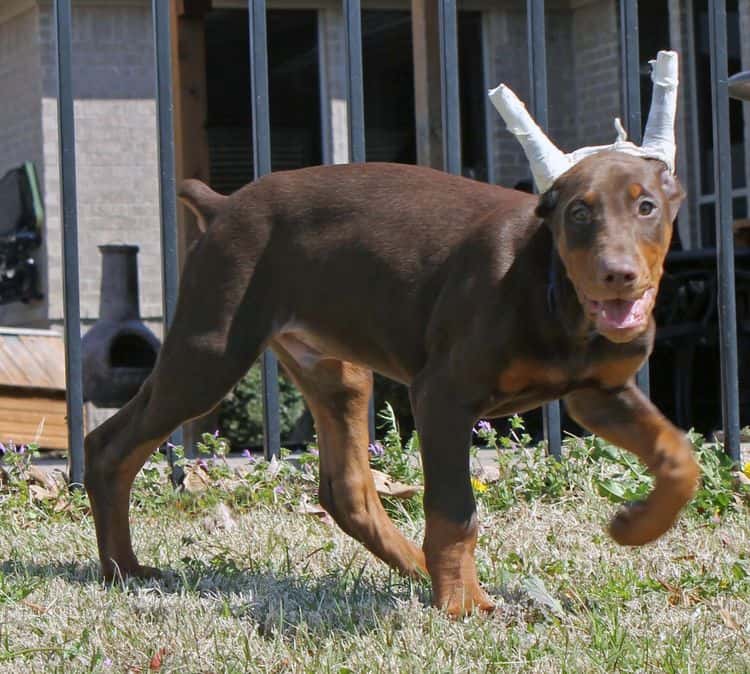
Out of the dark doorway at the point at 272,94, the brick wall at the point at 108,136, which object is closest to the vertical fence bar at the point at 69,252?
the brick wall at the point at 108,136

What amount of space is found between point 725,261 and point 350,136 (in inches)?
57.0

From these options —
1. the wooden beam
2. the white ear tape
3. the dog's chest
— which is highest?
the wooden beam

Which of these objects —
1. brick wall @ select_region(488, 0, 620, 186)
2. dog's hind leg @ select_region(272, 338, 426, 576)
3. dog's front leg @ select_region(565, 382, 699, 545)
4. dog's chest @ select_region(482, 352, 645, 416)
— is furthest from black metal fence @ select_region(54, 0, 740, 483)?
brick wall @ select_region(488, 0, 620, 186)

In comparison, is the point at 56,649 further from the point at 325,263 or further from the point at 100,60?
the point at 100,60

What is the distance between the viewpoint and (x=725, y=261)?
208 inches

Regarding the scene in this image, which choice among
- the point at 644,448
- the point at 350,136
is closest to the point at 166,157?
the point at 350,136

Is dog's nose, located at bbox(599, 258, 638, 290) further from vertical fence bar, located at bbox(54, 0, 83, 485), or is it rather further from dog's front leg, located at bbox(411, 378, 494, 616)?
vertical fence bar, located at bbox(54, 0, 83, 485)

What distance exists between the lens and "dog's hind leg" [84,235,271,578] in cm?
379

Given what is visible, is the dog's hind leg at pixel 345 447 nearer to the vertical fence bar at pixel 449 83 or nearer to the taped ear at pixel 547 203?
the taped ear at pixel 547 203

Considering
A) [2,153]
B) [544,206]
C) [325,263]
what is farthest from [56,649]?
[2,153]

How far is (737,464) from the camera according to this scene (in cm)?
518

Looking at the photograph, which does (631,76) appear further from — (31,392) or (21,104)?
(21,104)

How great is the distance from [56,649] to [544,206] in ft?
4.77

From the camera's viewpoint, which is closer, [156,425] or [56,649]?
[56,649]
